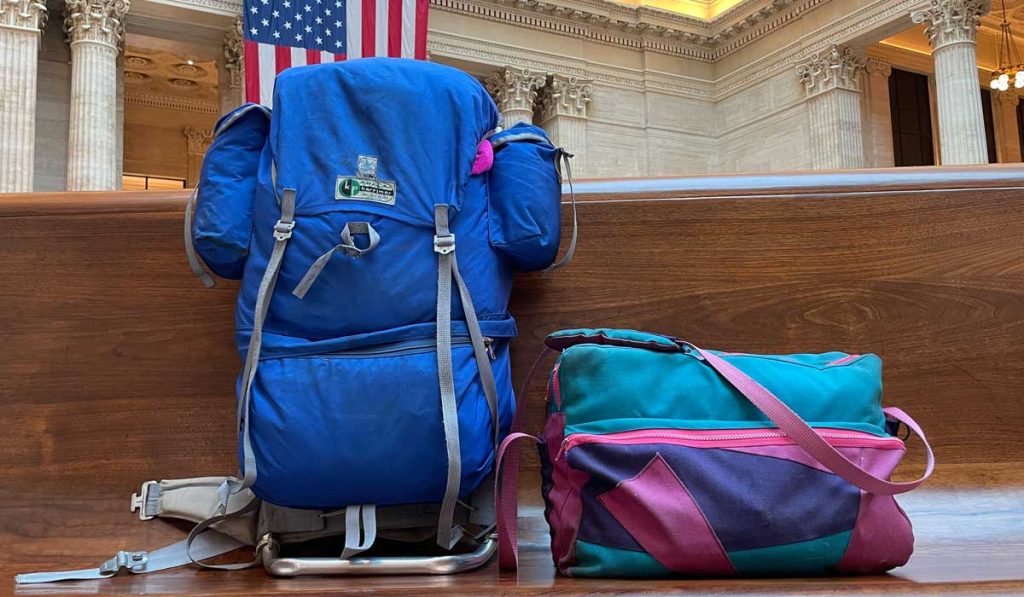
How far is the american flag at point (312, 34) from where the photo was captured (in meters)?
9.34

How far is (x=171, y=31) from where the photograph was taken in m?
13.4

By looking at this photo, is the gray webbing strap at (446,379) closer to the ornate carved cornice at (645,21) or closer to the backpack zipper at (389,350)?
the backpack zipper at (389,350)

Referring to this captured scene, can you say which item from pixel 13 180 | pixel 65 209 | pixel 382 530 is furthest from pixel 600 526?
pixel 13 180

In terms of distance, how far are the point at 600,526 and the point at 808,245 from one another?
0.89 m

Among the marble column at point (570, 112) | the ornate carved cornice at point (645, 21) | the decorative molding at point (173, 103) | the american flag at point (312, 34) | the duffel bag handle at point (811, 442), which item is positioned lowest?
the duffel bag handle at point (811, 442)

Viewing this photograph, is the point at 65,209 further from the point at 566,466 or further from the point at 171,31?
the point at 171,31

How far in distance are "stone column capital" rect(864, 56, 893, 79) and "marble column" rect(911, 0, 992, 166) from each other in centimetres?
202

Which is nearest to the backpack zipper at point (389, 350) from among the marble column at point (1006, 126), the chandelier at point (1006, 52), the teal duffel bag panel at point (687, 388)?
the teal duffel bag panel at point (687, 388)

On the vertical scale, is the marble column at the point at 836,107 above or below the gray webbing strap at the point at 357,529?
above

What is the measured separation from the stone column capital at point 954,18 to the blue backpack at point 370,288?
14023mm

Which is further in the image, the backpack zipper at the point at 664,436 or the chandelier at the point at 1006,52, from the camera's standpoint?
the chandelier at the point at 1006,52

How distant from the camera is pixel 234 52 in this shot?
13250mm

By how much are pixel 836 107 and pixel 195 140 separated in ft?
44.4

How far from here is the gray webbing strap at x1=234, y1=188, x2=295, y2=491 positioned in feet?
4.03
